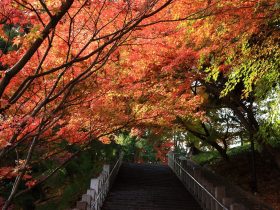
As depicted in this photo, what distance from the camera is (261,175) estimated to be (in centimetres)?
1783

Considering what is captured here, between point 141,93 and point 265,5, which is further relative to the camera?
point 141,93

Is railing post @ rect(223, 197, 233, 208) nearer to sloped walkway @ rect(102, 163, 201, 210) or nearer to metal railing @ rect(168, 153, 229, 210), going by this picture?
metal railing @ rect(168, 153, 229, 210)

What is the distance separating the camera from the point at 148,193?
625 inches

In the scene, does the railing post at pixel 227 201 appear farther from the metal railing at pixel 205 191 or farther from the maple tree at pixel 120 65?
the maple tree at pixel 120 65

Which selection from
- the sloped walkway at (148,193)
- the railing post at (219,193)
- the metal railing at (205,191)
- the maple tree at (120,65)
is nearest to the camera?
the maple tree at (120,65)

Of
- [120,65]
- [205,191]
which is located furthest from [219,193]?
[120,65]

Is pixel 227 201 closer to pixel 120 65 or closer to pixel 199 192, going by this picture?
pixel 199 192

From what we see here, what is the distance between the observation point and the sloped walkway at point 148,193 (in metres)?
13.7

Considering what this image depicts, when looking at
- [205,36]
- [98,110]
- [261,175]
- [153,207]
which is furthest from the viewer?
[261,175]

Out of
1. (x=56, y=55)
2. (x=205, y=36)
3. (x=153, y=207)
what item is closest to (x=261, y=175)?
(x=153, y=207)

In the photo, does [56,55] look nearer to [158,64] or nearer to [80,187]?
[158,64]

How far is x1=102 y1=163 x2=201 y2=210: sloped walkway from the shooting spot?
1374 centimetres

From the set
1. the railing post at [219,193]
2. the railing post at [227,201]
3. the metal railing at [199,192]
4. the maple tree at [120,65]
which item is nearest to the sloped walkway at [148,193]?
the metal railing at [199,192]

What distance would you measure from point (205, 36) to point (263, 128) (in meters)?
3.08
